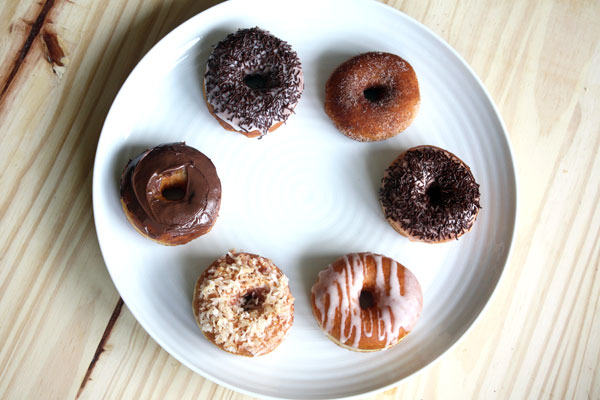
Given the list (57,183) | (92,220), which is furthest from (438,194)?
(57,183)

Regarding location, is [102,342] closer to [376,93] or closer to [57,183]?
[57,183]

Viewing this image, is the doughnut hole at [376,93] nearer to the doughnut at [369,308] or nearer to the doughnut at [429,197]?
the doughnut at [429,197]

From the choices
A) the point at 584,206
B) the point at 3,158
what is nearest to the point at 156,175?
the point at 3,158

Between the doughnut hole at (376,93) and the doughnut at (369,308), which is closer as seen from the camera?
the doughnut at (369,308)

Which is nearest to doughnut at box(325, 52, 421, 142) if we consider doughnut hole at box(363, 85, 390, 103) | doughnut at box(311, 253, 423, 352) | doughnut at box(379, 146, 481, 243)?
doughnut hole at box(363, 85, 390, 103)

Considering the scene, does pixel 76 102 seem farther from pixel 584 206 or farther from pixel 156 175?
pixel 584 206

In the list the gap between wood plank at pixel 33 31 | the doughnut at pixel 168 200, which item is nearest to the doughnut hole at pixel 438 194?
the doughnut at pixel 168 200
